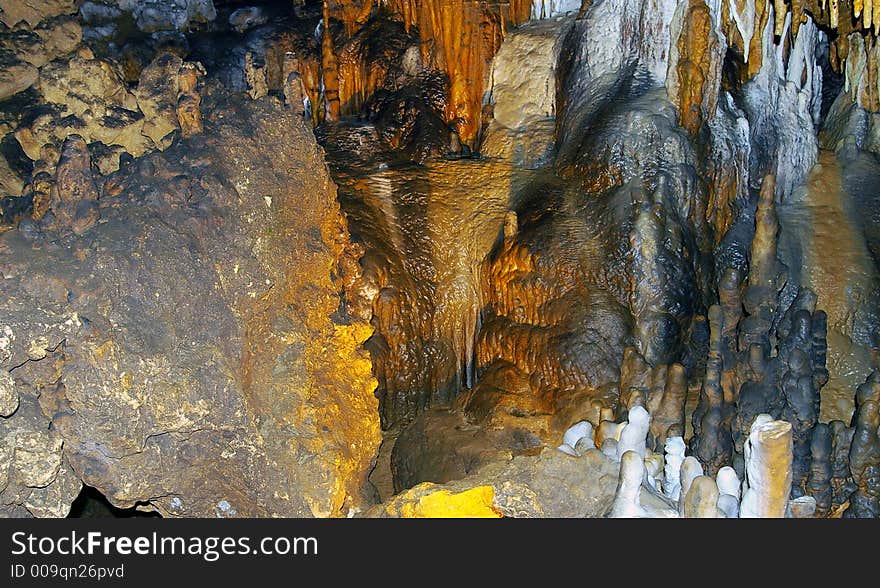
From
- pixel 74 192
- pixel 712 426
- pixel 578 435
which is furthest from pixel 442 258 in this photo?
pixel 74 192

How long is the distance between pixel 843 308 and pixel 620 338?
2.07 meters

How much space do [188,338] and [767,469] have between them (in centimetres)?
281

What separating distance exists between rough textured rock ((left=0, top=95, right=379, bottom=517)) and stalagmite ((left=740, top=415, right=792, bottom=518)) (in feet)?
7.28

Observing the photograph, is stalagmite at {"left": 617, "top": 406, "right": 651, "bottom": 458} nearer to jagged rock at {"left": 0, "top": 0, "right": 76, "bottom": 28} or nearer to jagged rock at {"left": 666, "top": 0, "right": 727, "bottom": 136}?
jagged rock at {"left": 666, "top": 0, "right": 727, "bottom": 136}

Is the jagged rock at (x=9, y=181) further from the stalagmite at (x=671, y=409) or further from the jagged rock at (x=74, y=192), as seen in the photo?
the stalagmite at (x=671, y=409)

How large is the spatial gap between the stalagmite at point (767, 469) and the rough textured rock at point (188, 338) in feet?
7.28

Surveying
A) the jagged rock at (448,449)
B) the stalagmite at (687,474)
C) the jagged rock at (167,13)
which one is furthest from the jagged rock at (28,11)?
the stalagmite at (687,474)

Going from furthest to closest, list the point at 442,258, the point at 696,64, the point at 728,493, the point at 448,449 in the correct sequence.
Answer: the point at 442,258, the point at 696,64, the point at 448,449, the point at 728,493

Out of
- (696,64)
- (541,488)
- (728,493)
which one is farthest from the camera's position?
(696,64)

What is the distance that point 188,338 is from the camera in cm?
492

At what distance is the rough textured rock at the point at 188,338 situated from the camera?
4559mm

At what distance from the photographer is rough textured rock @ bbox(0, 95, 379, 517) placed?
4559mm

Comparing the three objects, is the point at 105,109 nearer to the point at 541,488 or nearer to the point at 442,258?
the point at 541,488

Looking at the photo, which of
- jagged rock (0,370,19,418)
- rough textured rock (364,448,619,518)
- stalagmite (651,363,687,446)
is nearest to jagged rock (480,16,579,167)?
stalagmite (651,363,687,446)
